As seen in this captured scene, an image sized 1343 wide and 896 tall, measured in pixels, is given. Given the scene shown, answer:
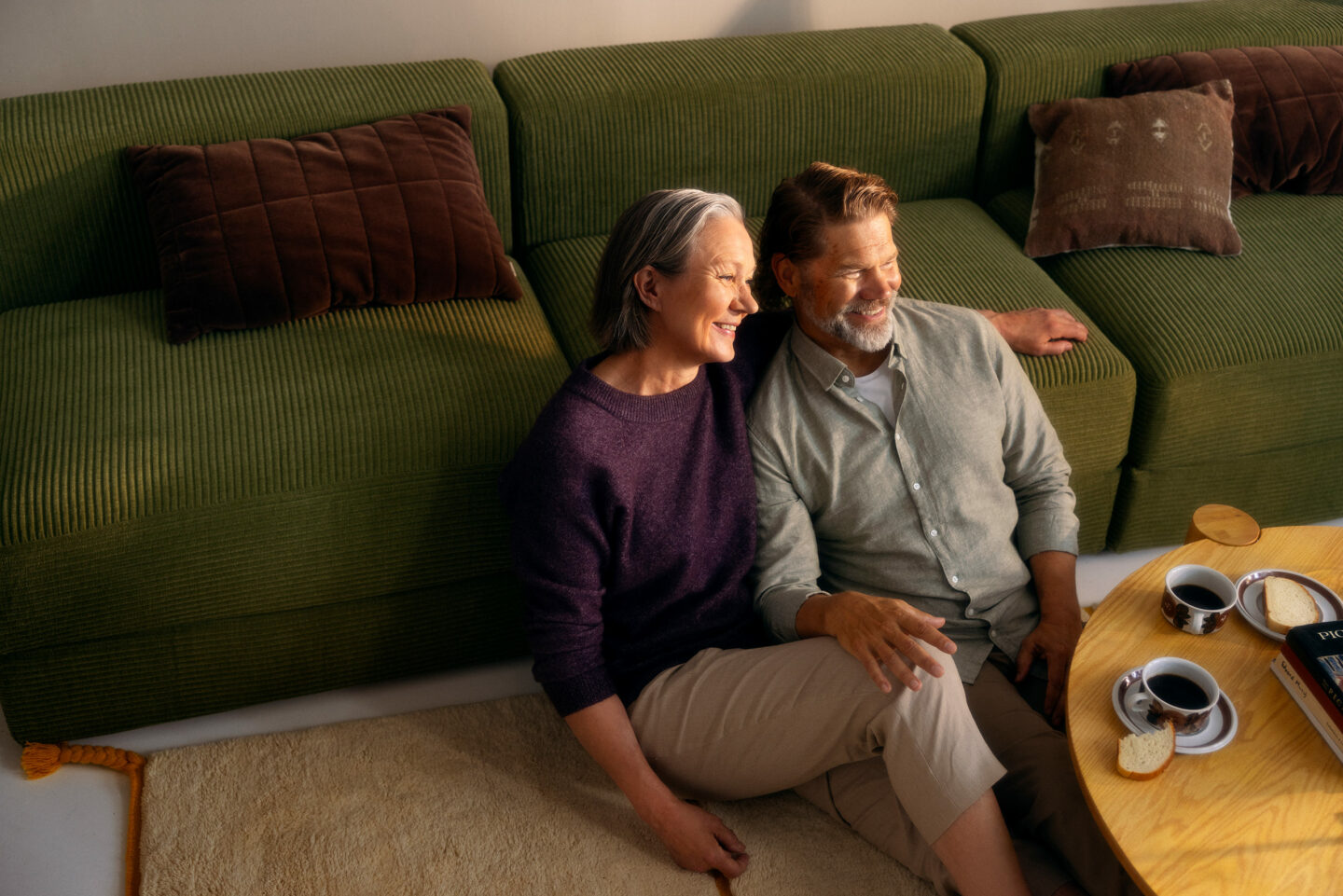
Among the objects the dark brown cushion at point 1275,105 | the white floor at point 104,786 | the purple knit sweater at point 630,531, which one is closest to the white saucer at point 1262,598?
the purple knit sweater at point 630,531

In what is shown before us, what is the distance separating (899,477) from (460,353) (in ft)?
2.65

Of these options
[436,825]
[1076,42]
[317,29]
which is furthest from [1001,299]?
[317,29]

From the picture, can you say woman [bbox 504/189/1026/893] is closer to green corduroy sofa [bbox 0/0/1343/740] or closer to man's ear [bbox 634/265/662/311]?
man's ear [bbox 634/265/662/311]

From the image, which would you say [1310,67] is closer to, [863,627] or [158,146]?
[863,627]

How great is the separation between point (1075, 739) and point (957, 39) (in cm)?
184

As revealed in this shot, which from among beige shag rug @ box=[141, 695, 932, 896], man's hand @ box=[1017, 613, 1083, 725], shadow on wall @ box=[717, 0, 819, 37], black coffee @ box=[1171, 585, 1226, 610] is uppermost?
shadow on wall @ box=[717, 0, 819, 37]

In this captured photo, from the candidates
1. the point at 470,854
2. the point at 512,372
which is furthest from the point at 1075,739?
the point at 512,372

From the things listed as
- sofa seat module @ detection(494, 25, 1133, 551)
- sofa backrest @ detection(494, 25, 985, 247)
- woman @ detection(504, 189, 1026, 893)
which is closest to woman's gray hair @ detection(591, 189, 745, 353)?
woman @ detection(504, 189, 1026, 893)

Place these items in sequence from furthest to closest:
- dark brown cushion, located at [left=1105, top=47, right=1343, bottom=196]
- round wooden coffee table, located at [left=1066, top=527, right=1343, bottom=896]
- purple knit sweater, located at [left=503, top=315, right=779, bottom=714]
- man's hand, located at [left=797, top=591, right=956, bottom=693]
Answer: dark brown cushion, located at [left=1105, top=47, right=1343, bottom=196]
purple knit sweater, located at [left=503, top=315, right=779, bottom=714]
man's hand, located at [left=797, top=591, right=956, bottom=693]
round wooden coffee table, located at [left=1066, top=527, right=1343, bottom=896]

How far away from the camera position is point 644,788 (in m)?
1.69

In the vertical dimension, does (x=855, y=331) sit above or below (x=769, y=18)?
below

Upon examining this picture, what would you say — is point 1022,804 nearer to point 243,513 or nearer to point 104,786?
point 243,513

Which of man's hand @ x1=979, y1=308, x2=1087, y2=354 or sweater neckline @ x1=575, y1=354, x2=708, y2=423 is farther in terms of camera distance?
man's hand @ x1=979, y1=308, x2=1087, y2=354

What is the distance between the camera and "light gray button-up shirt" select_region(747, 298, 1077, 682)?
5.83ft
